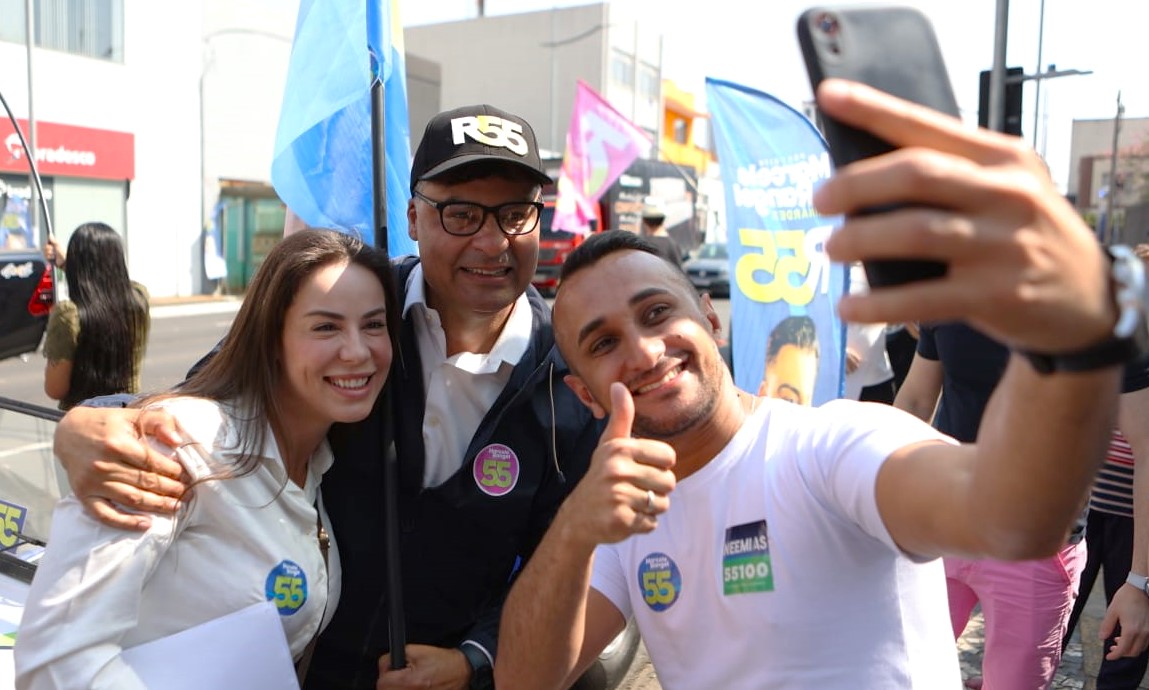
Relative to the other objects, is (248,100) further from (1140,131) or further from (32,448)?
(1140,131)

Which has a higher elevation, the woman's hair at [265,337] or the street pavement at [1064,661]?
the woman's hair at [265,337]

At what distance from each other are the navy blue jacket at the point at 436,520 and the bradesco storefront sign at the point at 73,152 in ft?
57.2

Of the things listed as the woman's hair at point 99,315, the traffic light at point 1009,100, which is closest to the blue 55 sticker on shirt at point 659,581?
the woman's hair at point 99,315

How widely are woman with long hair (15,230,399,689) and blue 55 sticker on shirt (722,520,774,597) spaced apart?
2.96ft

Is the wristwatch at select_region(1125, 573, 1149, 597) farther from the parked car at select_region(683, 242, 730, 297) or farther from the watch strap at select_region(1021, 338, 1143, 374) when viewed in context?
Result: the parked car at select_region(683, 242, 730, 297)

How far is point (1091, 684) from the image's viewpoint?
381cm

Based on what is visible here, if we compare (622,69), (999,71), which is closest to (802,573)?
(999,71)

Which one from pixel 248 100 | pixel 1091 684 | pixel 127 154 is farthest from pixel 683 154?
pixel 1091 684

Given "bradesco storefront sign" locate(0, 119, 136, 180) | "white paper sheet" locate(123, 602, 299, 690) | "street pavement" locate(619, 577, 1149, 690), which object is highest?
"bradesco storefront sign" locate(0, 119, 136, 180)

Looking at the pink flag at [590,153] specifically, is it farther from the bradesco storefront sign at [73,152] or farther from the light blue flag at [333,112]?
the light blue flag at [333,112]

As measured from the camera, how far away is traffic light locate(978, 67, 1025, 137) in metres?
7.31

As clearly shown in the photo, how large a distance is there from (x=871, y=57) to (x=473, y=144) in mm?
1612

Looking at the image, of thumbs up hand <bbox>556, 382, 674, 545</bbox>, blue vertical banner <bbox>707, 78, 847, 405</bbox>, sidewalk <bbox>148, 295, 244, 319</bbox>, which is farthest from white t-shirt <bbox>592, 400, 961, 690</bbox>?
sidewalk <bbox>148, 295, 244, 319</bbox>

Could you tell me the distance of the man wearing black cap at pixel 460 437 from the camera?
7.30 feet
